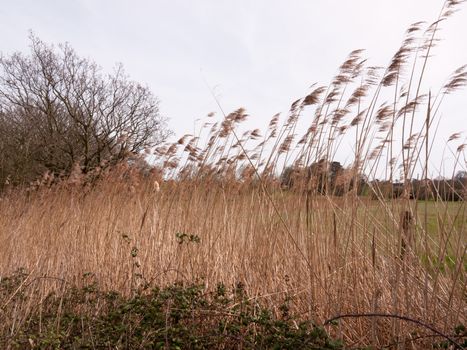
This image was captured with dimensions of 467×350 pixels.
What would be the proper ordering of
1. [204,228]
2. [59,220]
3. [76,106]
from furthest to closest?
[76,106] → [59,220] → [204,228]

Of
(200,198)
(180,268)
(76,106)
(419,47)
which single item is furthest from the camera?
(76,106)

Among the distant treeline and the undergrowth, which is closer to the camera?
the undergrowth

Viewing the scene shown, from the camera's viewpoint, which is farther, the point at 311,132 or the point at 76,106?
the point at 76,106

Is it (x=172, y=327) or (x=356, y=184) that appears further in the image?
(x=356, y=184)

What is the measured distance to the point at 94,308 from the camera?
2.84 meters

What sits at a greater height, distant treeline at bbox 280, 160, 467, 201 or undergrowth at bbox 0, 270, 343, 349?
distant treeline at bbox 280, 160, 467, 201

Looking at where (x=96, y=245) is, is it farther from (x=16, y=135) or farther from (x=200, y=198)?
(x=16, y=135)

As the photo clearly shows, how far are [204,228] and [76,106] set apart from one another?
1301 cm

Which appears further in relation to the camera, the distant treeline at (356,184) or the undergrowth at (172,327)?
the distant treeline at (356,184)

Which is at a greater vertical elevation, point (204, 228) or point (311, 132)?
point (311, 132)

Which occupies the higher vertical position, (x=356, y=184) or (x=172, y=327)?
(x=356, y=184)

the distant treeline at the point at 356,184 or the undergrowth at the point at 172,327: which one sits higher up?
the distant treeline at the point at 356,184

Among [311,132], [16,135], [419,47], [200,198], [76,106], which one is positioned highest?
[76,106]

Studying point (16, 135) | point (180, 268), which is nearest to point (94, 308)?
point (180, 268)
